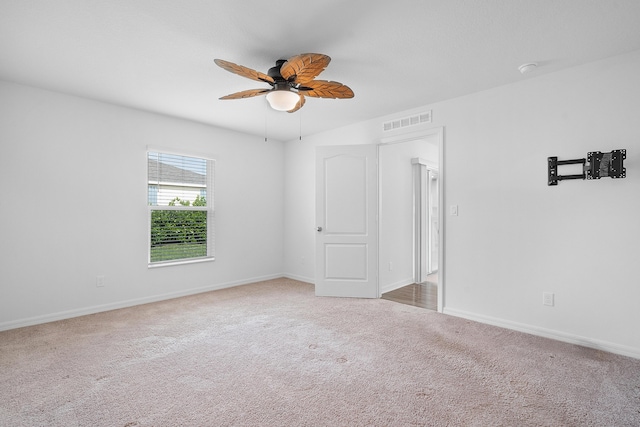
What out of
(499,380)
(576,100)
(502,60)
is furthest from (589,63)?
(499,380)

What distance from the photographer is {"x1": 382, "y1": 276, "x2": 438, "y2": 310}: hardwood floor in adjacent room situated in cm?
422

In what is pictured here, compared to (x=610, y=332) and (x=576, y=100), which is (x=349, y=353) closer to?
(x=610, y=332)

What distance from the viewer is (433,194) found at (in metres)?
6.60

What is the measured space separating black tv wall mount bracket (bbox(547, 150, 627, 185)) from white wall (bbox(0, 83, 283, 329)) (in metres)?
4.46

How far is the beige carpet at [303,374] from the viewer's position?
1.90 meters

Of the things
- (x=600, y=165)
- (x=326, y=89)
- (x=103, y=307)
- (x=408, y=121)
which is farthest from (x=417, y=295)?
(x=103, y=307)

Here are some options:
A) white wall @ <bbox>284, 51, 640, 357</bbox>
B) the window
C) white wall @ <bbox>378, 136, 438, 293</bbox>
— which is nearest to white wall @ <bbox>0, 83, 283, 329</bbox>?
the window

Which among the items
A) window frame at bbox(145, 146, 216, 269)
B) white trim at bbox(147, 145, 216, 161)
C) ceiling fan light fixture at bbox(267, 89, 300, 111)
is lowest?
window frame at bbox(145, 146, 216, 269)

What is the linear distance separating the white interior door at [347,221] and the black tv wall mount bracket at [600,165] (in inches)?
86.1

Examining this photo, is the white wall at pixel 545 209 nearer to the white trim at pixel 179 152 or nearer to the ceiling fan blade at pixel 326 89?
the ceiling fan blade at pixel 326 89

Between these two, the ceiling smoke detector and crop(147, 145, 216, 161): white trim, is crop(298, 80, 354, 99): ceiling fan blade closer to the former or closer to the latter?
the ceiling smoke detector

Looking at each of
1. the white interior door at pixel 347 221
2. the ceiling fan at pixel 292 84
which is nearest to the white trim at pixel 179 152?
the white interior door at pixel 347 221

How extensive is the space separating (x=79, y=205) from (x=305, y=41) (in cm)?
324

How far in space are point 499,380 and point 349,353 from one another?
113cm
